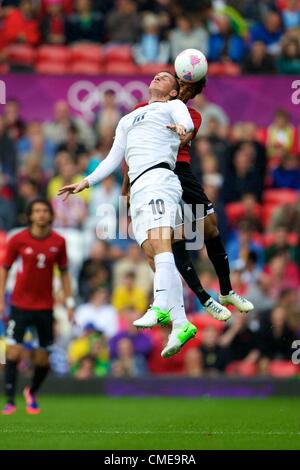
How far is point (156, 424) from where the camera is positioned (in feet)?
44.8

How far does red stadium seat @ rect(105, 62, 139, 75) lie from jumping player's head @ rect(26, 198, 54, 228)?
7899 mm

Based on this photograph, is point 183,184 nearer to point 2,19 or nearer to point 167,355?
point 167,355

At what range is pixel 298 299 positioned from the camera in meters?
20.0

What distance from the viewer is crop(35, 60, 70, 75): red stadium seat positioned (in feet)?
76.5

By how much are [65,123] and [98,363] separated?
474 centimetres

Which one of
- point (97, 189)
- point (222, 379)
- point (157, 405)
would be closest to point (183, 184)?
point (157, 405)

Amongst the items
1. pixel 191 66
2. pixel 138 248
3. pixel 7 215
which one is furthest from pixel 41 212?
pixel 7 215

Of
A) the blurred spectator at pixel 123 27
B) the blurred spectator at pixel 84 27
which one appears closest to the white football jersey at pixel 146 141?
the blurred spectator at pixel 123 27

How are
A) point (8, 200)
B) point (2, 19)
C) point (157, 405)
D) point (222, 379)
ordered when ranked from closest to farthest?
point (157, 405)
point (222, 379)
point (8, 200)
point (2, 19)

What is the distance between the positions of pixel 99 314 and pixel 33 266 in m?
4.43

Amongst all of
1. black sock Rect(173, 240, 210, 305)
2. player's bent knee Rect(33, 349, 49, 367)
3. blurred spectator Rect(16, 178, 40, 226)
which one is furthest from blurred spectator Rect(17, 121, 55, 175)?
black sock Rect(173, 240, 210, 305)

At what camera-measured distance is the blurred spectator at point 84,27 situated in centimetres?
2356

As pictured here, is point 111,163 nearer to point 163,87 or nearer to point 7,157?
point 163,87

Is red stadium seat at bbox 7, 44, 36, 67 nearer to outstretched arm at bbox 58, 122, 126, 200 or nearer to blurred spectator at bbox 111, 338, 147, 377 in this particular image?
blurred spectator at bbox 111, 338, 147, 377
